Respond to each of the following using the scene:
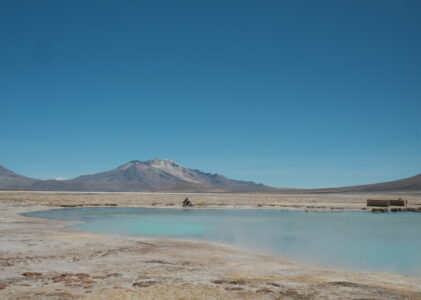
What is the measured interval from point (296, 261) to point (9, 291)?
31.4ft

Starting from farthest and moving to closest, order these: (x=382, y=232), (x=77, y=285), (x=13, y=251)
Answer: (x=382, y=232)
(x=13, y=251)
(x=77, y=285)

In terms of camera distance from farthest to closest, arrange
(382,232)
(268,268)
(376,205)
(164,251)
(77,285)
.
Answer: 1. (376,205)
2. (382,232)
3. (164,251)
4. (268,268)
5. (77,285)

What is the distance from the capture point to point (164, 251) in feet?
51.5

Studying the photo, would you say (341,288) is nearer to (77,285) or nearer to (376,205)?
(77,285)

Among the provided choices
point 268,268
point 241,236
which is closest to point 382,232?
point 241,236

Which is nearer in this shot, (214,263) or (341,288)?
(341,288)

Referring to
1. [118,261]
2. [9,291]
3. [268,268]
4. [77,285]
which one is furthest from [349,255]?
[9,291]

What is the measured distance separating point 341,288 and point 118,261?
722 centimetres

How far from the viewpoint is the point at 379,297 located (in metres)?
8.97

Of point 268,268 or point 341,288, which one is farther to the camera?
point 268,268

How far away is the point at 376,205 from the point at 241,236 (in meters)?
35.8

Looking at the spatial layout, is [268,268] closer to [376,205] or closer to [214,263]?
[214,263]

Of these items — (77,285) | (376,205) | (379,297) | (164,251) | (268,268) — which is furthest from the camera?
(376,205)

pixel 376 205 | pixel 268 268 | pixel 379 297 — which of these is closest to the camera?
pixel 379 297
